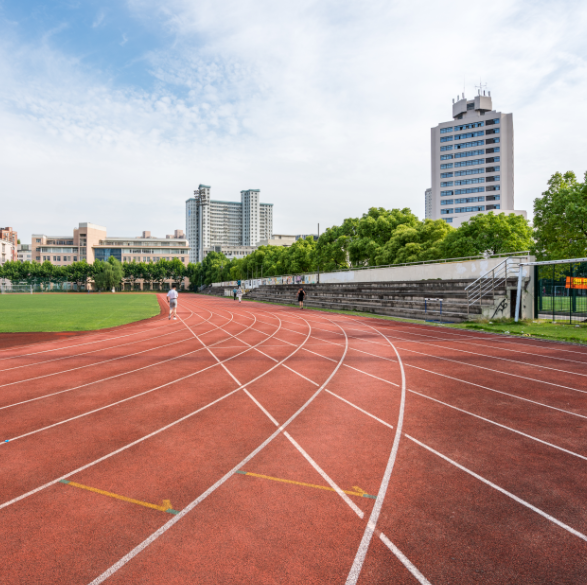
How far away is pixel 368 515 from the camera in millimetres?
3574

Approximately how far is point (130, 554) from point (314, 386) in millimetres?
5222

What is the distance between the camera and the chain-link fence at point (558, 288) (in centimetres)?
1939

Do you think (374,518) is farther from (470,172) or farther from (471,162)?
(471,162)

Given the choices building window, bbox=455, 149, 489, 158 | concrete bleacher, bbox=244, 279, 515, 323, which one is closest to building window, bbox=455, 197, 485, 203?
building window, bbox=455, 149, 489, 158

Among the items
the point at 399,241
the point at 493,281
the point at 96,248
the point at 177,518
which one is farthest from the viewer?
the point at 96,248

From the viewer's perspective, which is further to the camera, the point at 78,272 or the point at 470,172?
the point at 78,272

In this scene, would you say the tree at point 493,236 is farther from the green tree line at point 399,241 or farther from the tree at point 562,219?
the tree at point 562,219

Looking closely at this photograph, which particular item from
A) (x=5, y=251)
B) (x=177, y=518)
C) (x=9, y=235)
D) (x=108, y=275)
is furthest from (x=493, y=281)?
(x=9, y=235)

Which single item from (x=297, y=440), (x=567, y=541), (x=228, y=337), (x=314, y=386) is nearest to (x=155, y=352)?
(x=228, y=337)

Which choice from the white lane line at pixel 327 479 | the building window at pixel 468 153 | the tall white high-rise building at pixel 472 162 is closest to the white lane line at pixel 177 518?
the white lane line at pixel 327 479

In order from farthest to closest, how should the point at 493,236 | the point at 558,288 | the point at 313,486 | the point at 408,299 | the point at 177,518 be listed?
1. the point at 493,236
2. the point at 408,299
3. the point at 558,288
4. the point at 313,486
5. the point at 177,518

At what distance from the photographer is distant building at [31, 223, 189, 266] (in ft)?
444

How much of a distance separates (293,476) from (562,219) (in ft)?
65.2

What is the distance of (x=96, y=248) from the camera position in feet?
452
